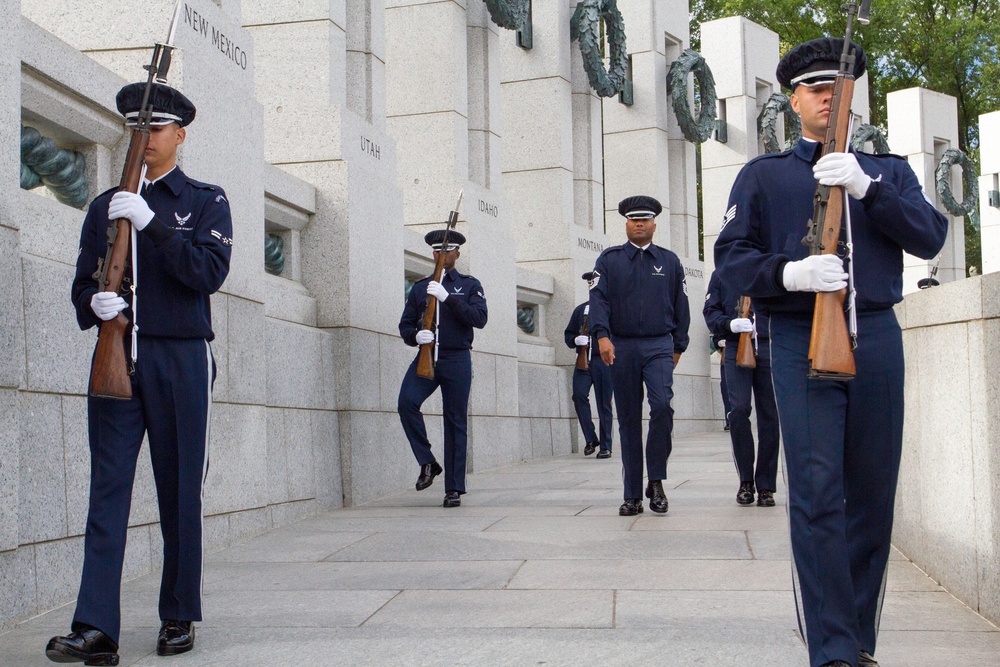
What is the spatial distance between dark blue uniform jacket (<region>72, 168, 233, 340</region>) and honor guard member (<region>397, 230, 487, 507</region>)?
180 inches

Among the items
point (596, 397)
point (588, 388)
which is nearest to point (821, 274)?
point (596, 397)

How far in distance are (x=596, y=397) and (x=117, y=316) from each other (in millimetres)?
9727

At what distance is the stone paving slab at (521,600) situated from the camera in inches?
176

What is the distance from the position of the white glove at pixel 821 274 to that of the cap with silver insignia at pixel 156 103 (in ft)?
7.66

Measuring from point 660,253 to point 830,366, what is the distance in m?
4.78

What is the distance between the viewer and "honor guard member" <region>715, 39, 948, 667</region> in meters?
3.79

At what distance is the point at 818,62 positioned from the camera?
405cm

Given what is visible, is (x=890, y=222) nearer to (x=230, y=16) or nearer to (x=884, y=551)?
(x=884, y=551)

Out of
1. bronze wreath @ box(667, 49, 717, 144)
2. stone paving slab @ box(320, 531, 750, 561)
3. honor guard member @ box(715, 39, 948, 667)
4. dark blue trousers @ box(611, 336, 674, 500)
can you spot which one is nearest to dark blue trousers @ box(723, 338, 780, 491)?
dark blue trousers @ box(611, 336, 674, 500)

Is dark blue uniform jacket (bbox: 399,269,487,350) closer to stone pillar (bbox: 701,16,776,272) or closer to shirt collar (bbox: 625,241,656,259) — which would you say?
shirt collar (bbox: 625,241,656,259)

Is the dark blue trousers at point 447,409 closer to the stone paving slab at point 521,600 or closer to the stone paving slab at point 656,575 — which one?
the stone paving slab at point 521,600

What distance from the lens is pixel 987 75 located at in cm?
3628

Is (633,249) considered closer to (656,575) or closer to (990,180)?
(656,575)

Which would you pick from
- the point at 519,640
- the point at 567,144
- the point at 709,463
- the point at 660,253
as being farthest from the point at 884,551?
the point at 567,144
